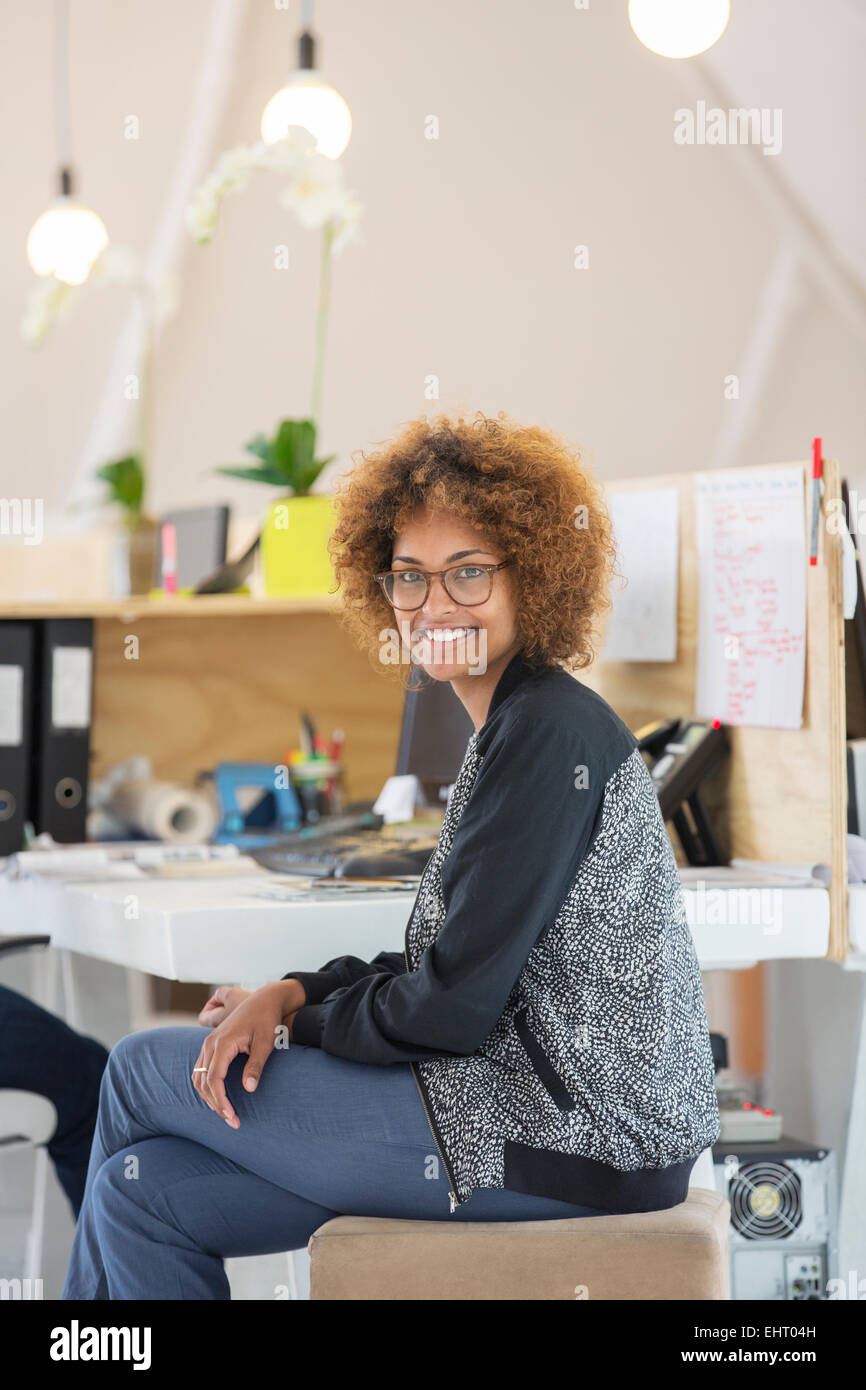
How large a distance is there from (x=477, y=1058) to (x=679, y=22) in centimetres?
178

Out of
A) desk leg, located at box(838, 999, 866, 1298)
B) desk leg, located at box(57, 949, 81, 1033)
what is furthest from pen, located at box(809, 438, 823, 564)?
desk leg, located at box(57, 949, 81, 1033)

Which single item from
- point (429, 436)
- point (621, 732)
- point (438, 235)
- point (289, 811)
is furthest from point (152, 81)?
point (621, 732)

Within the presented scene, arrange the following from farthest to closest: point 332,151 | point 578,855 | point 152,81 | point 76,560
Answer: point 152,81 < point 76,560 < point 332,151 < point 578,855

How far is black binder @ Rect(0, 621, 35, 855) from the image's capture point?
2.03m

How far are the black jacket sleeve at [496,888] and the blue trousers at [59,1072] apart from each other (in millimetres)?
657

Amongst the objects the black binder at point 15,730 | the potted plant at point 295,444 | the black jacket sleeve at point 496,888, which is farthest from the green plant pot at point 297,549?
the black jacket sleeve at point 496,888

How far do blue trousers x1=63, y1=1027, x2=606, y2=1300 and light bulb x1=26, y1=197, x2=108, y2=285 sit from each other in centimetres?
233

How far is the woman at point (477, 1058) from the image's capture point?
1.05 metres

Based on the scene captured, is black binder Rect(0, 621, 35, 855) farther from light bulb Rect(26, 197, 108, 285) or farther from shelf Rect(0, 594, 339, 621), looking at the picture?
light bulb Rect(26, 197, 108, 285)

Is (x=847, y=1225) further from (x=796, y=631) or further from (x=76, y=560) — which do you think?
(x=76, y=560)

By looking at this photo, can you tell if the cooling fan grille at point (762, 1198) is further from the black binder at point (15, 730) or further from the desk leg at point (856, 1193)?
the black binder at point (15, 730)

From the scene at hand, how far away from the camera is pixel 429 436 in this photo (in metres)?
1.28

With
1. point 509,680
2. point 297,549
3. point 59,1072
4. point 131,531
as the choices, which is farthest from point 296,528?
point 509,680
